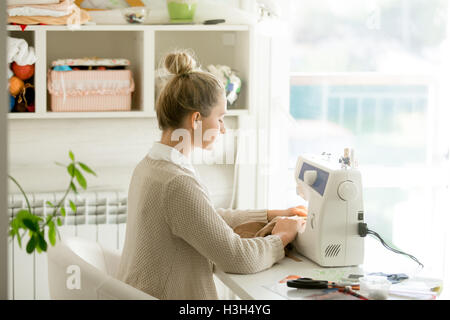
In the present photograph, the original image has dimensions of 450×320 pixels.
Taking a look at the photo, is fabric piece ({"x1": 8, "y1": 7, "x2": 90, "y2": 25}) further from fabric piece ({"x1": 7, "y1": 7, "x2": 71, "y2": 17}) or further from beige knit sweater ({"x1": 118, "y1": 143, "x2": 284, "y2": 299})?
beige knit sweater ({"x1": 118, "y1": 143, "x2": 284, "y2": 299})

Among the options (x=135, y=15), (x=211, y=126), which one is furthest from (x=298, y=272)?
(x=135, y=15)

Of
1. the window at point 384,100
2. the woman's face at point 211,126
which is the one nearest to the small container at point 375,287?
the woman's face at point 211,126

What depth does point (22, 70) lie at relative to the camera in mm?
2342

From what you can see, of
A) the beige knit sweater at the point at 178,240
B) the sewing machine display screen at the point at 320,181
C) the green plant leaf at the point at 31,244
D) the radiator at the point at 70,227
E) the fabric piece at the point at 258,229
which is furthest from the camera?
the radiator at the point at 70,227

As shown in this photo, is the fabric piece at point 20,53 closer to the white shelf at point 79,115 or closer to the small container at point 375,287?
the white shelf at point 79,115

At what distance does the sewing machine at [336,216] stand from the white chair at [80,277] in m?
0.46

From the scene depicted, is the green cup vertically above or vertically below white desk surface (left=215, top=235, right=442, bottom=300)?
above

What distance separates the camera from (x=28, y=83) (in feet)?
7.84

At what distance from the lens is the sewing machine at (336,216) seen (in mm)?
1740

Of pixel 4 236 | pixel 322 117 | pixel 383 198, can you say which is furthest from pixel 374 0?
pixel 4 236

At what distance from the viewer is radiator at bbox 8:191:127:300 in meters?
2.53

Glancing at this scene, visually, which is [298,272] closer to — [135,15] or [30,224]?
[30,224]

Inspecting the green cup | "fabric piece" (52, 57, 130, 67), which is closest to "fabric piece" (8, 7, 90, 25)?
"fabric piece" (52, 57, 130, 67)

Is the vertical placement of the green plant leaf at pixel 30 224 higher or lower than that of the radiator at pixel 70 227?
higher
